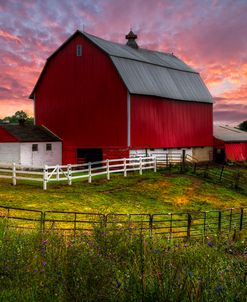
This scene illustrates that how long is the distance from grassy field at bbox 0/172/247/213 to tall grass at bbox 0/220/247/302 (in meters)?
7.69

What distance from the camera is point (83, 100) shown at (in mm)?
35562

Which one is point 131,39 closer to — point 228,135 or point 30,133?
point 228,135

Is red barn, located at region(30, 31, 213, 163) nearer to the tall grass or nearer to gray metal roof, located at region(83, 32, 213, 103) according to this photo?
gray metal roof, located at region(83, 32, 213, 103)

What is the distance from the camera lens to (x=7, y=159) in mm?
33562

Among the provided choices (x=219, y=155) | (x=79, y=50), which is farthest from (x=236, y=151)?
(x=79, y=50)

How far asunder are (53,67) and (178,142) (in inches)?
497

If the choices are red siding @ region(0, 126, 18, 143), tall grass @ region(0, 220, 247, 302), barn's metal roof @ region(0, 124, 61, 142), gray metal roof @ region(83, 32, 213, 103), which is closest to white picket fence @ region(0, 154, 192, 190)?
red siding @ region(0, 126, 18, 143)

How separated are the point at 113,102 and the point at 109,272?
26341mm

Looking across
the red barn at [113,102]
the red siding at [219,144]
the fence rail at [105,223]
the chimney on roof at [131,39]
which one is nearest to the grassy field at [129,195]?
the fence rail at [105,223]

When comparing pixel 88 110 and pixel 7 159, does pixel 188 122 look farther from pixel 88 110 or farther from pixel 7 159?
pixel 7 159

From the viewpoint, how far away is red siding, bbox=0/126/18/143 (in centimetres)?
3332

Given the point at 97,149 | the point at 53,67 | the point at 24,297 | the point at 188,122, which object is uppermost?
the point at 53,67

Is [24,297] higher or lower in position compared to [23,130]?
lower

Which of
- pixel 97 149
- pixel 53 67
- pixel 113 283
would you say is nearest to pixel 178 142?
pixel 97 149
